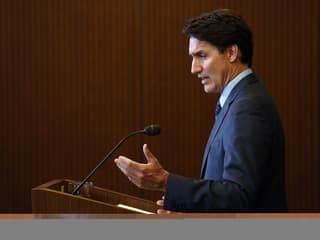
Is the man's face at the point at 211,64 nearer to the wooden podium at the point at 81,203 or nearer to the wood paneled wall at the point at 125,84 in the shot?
the wooden podium at the point at 81,203

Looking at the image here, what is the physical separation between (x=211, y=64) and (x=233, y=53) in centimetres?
10

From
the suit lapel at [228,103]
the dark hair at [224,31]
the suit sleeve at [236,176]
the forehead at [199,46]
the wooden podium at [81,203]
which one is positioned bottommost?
the wooden podium at [81,203]

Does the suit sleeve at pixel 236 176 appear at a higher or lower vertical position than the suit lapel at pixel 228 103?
lower

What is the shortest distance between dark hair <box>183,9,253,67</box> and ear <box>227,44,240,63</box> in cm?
1

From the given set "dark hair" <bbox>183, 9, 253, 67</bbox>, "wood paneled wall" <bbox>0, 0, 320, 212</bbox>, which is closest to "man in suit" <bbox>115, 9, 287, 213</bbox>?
"dark hair" <bbox>183, 9, 253, 67</bbox>

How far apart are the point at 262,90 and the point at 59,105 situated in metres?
3.01

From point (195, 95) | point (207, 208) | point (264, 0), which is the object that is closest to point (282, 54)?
point (264, 0)

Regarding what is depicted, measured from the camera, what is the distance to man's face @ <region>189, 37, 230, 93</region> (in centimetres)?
214

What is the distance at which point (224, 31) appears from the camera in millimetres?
2094

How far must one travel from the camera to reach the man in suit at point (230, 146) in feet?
5.88

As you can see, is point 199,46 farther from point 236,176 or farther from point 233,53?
point 236,176

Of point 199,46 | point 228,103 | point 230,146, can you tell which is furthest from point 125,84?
point 230,146

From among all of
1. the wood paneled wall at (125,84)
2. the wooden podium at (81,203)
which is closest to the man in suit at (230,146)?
the wooden podium at (81,203)

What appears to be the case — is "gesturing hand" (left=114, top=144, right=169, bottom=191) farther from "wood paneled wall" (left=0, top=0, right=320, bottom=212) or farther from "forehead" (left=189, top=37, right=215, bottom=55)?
"wood paneled wall" (left=0, top=0, right=320, bottom=212)
